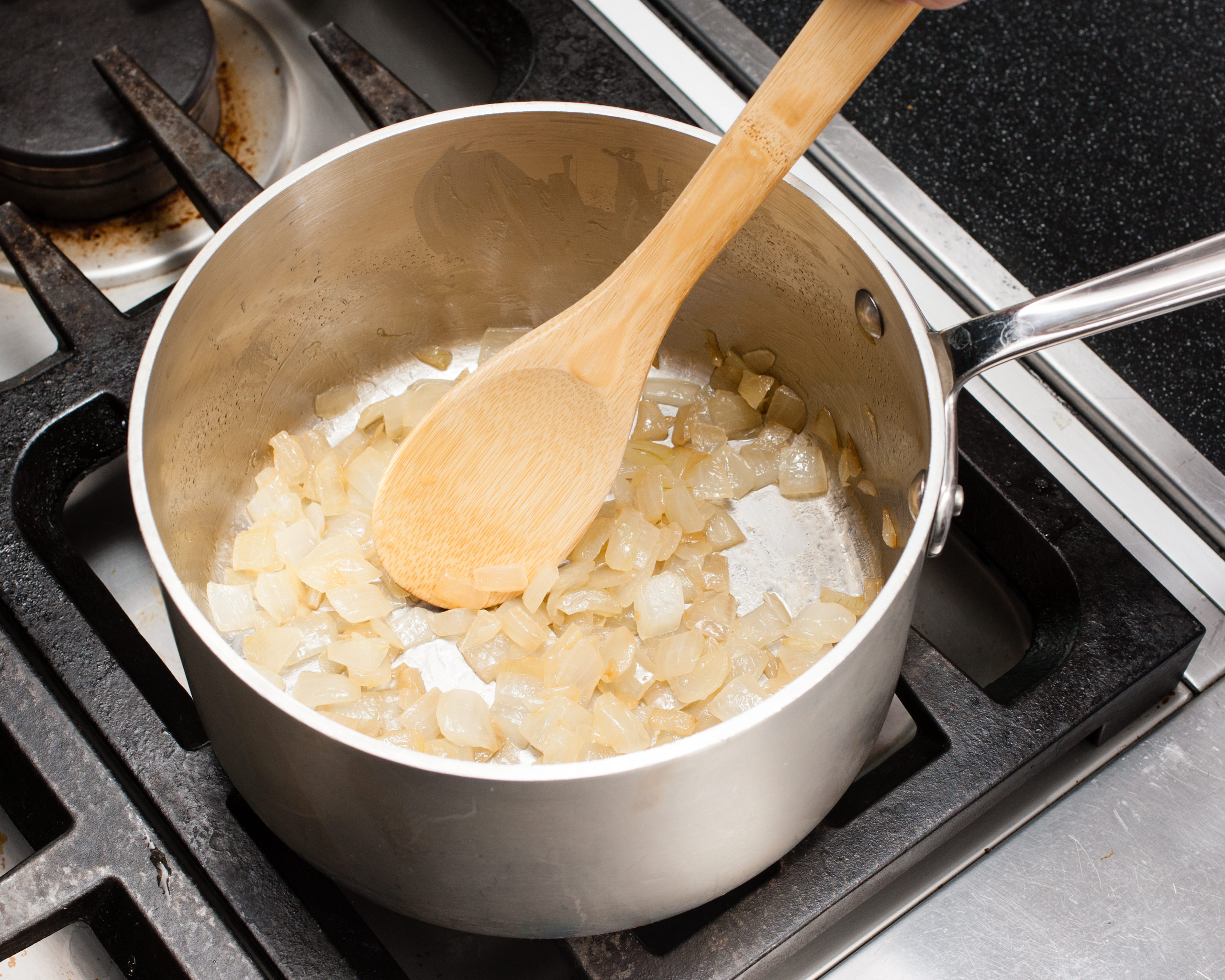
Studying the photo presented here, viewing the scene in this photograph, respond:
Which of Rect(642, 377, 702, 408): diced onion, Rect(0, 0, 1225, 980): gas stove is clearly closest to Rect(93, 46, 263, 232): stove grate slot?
Rect(0, 0, 1225, 980): gas stove

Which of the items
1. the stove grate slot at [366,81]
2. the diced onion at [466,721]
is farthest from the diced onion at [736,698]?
the stove grate slot at [366,81]

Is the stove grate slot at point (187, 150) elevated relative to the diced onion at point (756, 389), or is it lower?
lower

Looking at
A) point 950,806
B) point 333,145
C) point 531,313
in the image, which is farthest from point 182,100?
point 950,806

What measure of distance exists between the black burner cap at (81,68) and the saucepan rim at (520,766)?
26 cm

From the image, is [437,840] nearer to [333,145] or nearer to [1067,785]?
[1067,785]

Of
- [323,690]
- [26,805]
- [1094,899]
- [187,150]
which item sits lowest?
[26,805]

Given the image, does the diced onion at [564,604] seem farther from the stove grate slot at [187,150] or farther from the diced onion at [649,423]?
the stove grate slot at [187,150]

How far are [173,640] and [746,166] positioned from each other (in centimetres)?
50

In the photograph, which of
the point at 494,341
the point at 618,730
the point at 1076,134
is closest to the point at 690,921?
the point at 618,730

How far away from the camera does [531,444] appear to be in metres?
0.73

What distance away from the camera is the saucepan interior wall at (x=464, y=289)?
2.22 feet

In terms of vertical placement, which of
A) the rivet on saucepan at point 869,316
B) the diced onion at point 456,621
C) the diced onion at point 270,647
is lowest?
the diced onion at point 270,647

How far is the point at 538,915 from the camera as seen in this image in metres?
0.53

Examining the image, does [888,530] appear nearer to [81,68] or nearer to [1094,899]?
[1094,899]
